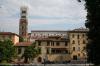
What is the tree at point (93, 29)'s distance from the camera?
3048cm

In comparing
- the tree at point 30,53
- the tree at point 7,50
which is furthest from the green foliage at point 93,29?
the tree at point 30,53

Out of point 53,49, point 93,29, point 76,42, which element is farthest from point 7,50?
point 93,29

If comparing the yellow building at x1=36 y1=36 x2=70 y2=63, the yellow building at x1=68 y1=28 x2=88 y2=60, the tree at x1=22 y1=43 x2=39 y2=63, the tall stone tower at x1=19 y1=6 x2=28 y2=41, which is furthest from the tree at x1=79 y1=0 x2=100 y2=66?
the tall stone tower at x1=19 y1=6 x2=28 y2=41

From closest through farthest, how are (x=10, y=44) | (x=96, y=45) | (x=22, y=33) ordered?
1. (x=96, y=45)
2. (x=10, y=44)
3. (x=22, y=33)

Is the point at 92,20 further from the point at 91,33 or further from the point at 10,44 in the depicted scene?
the point at 10,44

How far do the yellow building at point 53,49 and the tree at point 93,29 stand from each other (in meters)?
90.0

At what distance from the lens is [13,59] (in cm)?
11569

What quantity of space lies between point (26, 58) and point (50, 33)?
2795 inches

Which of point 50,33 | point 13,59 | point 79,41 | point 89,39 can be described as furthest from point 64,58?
Answer: point 89,39

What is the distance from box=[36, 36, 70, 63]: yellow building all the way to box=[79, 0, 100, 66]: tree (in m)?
90.0

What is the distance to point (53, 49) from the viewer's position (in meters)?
124

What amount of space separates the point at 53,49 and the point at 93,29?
303ft

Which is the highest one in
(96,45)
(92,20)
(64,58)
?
(92,20)

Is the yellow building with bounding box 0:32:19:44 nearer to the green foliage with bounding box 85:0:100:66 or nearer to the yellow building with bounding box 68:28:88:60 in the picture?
the yellow building with bounding box 68:28:88:60
